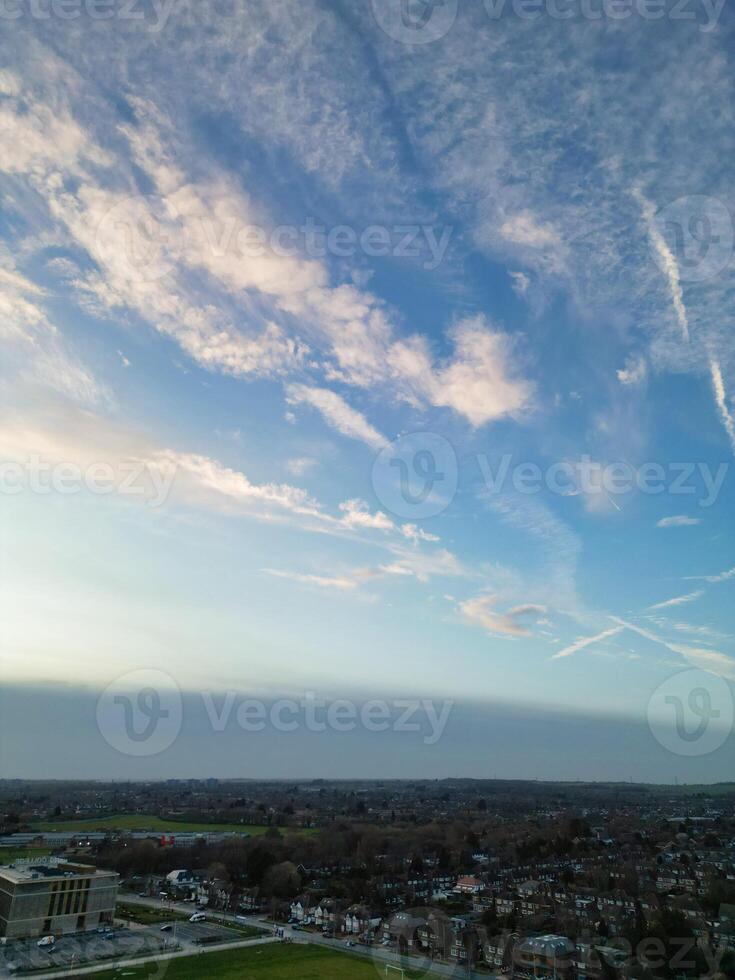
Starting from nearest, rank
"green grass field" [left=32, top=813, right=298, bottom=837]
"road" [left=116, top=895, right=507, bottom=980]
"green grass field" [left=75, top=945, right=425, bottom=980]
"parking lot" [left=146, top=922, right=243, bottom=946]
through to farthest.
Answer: "green grass field" [left=75, top=945, right=425, bottom=980] < "road" [left=116, top=895, right=507, bottom=980] < "parking lot" [left=146, top=922, right=243, bottom=946] < "green grass field" [left=32, top=813, right=298, bottom=837]

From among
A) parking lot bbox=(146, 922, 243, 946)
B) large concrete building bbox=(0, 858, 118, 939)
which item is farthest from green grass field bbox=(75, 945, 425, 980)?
large concrete building bbox=(0, 858, 118, 939)

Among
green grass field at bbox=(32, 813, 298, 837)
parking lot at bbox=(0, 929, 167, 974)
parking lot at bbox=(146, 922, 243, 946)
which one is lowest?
green grass field at bbox=(32, 813, 298, 837)

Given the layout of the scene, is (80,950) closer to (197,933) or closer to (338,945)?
(197,933)

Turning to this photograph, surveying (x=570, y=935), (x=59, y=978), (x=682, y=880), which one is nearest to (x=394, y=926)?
(x=570, y=935)

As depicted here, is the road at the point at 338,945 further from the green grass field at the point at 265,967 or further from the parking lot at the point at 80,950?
the parking lot at the point at 80,950

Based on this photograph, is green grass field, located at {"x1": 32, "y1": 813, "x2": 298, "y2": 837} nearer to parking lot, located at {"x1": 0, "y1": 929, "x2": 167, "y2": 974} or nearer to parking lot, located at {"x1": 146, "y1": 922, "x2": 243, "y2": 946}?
parking lot, located at {"x1": 146, "y1": 922, "x2": 243, "y2": 946}

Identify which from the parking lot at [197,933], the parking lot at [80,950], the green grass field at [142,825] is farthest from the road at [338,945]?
the green grass field at [142,825]

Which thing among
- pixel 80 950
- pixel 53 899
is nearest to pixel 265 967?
pixel 80 950
